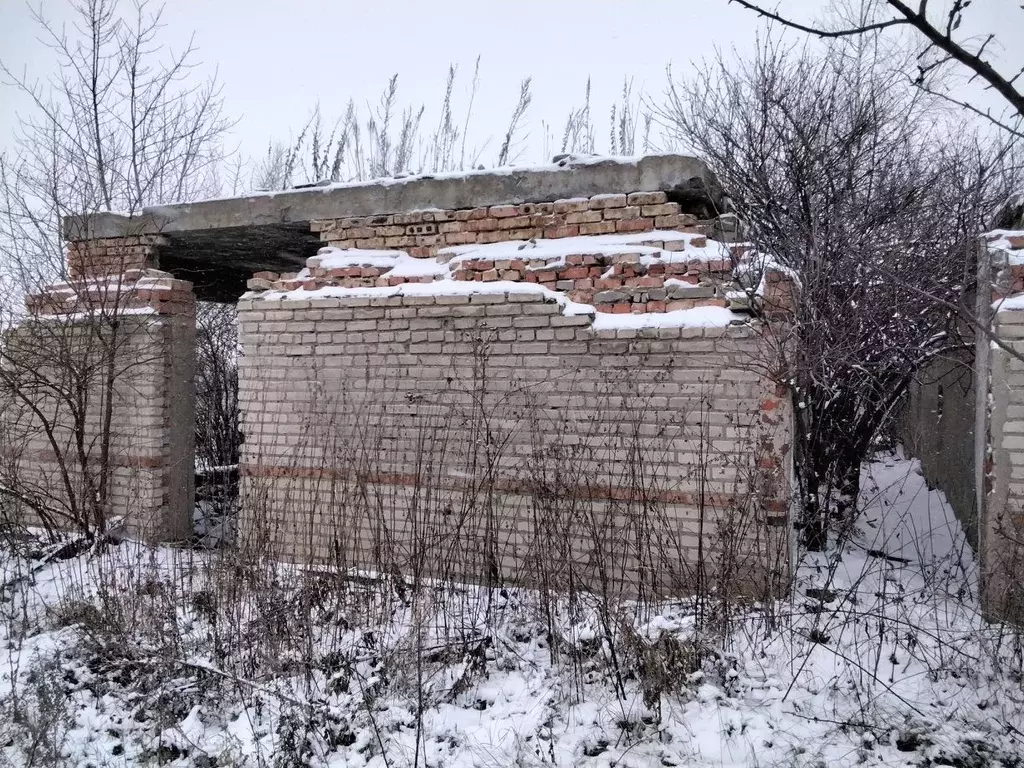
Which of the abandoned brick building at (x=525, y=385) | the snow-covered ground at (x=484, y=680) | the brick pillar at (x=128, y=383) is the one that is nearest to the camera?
the snow-covered ground at (x=484, y=680)

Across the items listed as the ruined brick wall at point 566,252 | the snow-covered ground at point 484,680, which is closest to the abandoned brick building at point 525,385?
the ruined brick wall at point 566,252

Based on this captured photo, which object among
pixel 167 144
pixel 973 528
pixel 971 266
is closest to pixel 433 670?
pixel 973 528

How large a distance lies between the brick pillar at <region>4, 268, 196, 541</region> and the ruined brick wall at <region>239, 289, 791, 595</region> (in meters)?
1.01

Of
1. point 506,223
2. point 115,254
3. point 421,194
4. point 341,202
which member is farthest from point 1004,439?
point 115,254

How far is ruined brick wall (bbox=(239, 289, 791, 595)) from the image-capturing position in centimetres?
364

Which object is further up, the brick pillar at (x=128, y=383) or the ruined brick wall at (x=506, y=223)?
the ruined brick wall at (x=506, y=223)

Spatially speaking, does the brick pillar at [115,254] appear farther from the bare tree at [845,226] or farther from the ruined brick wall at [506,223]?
the bare tree at [845,226]

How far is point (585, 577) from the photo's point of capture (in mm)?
3736

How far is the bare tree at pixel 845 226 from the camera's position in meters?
5.35

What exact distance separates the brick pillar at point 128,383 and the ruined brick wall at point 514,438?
1011 millimetres

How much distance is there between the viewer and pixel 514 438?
13.5ft

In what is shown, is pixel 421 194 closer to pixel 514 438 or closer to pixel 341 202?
pixel 341 202

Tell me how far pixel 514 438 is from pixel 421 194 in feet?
5.84

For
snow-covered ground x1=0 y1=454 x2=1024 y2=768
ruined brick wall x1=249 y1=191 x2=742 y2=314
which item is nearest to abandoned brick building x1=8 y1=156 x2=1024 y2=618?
ruined brick wall x1=249 y1=191 x2=742 y2=314
